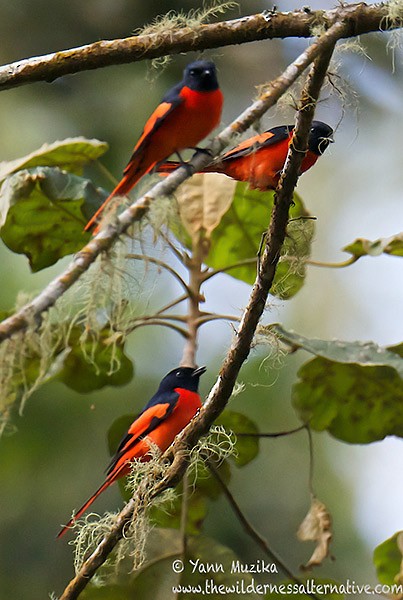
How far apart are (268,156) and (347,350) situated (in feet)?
1.62

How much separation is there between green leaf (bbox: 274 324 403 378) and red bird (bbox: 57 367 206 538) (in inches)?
9.6

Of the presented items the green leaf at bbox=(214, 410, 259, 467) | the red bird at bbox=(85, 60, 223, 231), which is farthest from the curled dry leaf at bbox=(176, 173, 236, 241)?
the green leaf at bbox=(214, 410, 259, 467)

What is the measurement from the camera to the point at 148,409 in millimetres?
1894

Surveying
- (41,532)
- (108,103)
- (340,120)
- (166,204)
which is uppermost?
(108,103)

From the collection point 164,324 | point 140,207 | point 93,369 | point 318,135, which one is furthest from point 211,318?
point 140,207

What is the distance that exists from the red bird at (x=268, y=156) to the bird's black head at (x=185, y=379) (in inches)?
18.9

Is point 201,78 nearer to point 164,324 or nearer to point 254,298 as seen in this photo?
point 164,324

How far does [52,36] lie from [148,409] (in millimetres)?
2551

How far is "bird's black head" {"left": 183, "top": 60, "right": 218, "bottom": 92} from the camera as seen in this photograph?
1846 millimetres

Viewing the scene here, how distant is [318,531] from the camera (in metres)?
1.80

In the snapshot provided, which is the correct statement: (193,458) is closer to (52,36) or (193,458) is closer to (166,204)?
(166,204)

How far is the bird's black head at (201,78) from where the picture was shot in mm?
1846

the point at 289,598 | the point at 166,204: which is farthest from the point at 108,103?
the point at 166,204

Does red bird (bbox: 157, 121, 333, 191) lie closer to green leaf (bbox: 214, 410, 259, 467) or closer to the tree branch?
the tree branch
